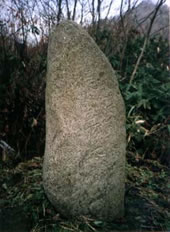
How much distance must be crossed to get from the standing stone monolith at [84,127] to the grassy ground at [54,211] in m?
0.08

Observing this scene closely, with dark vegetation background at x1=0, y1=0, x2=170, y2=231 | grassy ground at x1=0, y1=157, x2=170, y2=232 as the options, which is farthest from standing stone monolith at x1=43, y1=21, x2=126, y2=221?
dark vegetation background at x1=0, y1=0, x2=170, y2=231

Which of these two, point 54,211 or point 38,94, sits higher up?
point 38,94

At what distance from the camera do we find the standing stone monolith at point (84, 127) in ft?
5.06

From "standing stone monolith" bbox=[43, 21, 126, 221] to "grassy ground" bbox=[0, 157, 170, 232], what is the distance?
80mm

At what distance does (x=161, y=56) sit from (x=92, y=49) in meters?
2.51

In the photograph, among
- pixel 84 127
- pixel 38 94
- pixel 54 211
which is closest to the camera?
pixel 84 127

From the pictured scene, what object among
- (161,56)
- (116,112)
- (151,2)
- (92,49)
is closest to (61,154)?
(116,112)

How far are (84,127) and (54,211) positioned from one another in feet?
1.70

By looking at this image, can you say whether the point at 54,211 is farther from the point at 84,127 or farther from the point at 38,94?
the point at 38,94

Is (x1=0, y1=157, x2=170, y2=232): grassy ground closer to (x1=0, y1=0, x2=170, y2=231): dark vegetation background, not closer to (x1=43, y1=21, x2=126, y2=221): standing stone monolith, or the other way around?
(x1=43, y1=21, x2=126, y2=221): standing stone monolith

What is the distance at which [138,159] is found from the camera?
8.90 ft

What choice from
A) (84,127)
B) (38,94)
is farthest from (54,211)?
(38,94)

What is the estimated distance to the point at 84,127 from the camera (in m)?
1.54

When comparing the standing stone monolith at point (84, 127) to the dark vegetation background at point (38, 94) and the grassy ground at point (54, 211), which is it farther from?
the dark vegetation background at point (38, 94)
